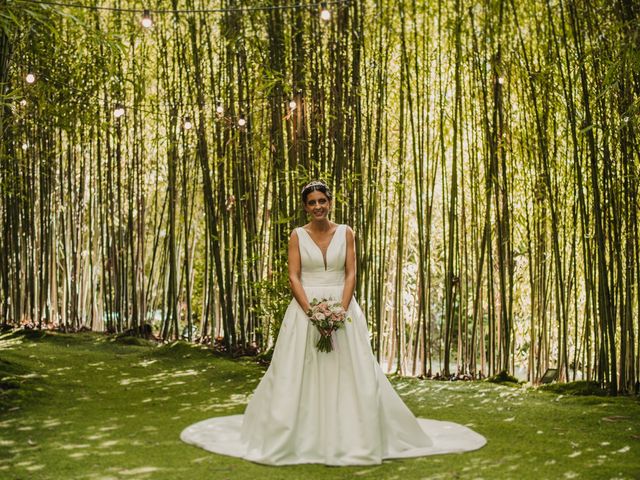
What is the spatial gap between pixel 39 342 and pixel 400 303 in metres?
3.04

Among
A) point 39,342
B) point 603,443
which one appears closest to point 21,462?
point 603,443

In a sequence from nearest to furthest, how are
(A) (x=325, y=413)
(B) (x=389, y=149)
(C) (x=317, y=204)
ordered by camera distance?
1. (A) (x=325, y=413)
2. (C) (x=317, y=204)
3. (B) (x=389, y=149)

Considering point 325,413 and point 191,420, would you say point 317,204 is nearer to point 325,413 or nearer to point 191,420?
point 325,413

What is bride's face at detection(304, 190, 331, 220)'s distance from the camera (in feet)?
10.8

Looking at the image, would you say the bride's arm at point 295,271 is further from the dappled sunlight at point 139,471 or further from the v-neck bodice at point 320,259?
the dappled sunlight at point 139,471

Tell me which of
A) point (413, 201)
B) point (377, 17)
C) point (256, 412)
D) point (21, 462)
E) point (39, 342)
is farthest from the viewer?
point (413, 201)

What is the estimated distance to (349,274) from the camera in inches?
132

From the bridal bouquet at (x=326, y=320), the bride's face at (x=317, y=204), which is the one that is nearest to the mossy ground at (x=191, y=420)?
the bridal bouquet at (x=326, y=320)

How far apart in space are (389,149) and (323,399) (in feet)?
10.1

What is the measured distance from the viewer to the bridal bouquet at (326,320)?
3.14 m

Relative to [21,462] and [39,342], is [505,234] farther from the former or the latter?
[39,342]

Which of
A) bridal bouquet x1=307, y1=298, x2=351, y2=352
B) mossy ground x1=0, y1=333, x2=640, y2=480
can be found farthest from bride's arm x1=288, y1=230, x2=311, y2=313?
mossy ground x1=0, y1=333, x2=640, y2=480

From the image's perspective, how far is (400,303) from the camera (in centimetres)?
542

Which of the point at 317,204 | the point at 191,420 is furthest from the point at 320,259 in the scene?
the point at 191,420
